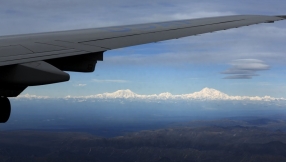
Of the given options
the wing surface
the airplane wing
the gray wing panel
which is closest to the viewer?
the airplane wing

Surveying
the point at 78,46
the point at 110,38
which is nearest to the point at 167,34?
the point at 110,38

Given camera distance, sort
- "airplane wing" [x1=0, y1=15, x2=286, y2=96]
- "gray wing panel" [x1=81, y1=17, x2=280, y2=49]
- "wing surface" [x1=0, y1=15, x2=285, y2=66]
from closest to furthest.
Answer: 1. "airplane wing" [x1=0, y1=15, x2=286, y2=96]
2. "wing surface" [x1=0, y1=15, x2=285, y2=66]
3. "gray wing panel" [x1=81, y1=17, x2=280, y2=49]

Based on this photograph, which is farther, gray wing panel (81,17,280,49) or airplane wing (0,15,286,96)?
gray wing panel (81,17,280,49)

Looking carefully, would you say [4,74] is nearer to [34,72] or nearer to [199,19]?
[34,72]

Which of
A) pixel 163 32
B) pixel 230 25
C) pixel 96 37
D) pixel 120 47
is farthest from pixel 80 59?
pixel 230 25

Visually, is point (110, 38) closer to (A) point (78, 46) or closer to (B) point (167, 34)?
(A) point (78, 46)

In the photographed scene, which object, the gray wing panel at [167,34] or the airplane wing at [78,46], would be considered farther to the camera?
the gray wing panel at [167,34]
